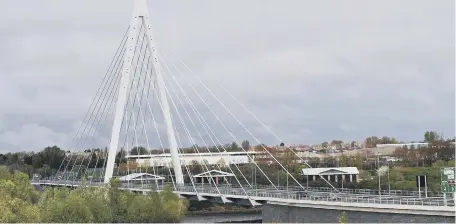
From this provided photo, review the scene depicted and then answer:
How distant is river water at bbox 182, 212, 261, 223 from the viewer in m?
69.2

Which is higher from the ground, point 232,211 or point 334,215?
point 334,215

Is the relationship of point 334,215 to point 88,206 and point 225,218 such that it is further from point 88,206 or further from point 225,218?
point 225,218

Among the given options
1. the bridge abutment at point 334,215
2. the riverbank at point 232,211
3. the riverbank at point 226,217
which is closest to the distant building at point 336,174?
the riverbank at point 232,211

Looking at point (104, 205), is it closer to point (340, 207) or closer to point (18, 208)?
point (18, 208)

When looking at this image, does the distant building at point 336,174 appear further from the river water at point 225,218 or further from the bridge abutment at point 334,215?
the bridge abutment at point 334,215

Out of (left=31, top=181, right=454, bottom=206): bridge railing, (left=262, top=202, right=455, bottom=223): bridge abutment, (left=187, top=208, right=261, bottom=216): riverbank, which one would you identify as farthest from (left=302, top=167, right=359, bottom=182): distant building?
(left=262, top=202, right=455, bottom=223): bridge abutment

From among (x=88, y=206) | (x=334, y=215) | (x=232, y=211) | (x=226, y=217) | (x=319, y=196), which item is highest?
(x=319, y=196)

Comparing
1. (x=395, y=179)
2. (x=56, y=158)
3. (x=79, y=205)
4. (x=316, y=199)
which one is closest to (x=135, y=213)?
(x=79, y=205)

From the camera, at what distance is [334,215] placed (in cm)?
3884

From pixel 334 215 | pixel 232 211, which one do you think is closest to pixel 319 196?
pixel 334 215

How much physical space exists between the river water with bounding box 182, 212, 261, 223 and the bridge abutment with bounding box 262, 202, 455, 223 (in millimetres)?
23607

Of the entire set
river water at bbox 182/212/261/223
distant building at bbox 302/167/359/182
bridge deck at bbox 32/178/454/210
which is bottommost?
river water at bbox 182/212/261/223

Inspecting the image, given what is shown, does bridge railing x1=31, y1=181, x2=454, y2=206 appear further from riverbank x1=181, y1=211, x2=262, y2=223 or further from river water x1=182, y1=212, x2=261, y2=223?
riverbank x1=181, y1=211, x2=262, y2=223

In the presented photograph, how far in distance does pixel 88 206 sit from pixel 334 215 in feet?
54.3
